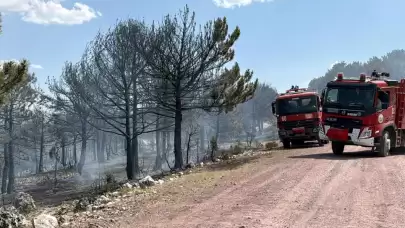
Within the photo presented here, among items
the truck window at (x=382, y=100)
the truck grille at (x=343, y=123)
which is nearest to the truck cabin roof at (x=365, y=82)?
the truck window at (x=382, y=100)

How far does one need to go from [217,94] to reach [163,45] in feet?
11.5

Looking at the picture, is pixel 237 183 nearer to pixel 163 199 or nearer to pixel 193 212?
pixel 163 199

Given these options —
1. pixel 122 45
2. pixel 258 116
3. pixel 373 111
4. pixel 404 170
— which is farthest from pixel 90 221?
pixel 258 116

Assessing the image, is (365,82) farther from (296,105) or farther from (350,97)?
(296,105)

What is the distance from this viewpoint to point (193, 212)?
26.3 feet

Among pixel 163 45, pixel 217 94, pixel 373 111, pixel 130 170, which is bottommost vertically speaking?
pixel 130 170

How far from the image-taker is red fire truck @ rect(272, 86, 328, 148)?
19234 mm

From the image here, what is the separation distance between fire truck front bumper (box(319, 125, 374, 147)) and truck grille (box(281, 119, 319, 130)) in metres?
4.03

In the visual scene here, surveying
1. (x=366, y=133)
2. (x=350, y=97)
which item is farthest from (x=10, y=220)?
(x=350, y=97)

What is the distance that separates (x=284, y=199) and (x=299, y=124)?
11.3 metres

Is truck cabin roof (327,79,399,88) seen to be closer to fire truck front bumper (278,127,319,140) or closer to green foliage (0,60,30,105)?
fire truck front bumper (278,127,319,140)

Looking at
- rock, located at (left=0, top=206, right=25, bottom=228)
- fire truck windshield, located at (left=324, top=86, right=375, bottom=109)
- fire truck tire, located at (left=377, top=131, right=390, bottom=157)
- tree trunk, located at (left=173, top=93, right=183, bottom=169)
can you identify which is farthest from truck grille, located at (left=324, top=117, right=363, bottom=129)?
rock, located at (left=0, top=206, right=25, bottom=228)

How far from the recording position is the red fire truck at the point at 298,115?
19.2 m

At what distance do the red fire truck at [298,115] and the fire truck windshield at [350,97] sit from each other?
13.1 feet
